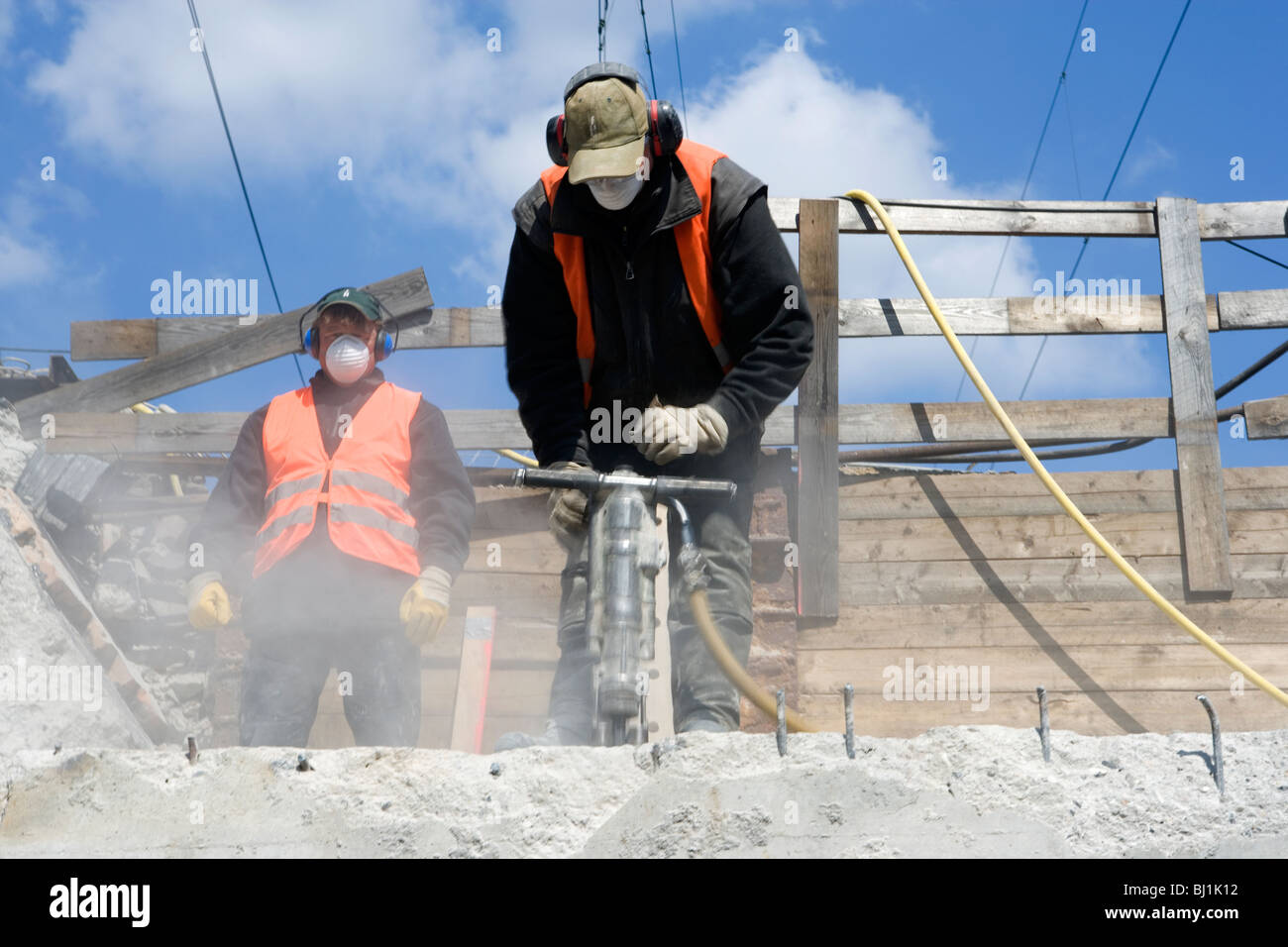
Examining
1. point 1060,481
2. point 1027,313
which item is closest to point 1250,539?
point 1060,481

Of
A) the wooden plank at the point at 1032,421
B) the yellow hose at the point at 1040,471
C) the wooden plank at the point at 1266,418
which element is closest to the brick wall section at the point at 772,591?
the wooden plank at the point at 1032,421

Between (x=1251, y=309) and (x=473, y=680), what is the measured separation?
4.16 m

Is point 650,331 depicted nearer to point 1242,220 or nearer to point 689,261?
point 689,261

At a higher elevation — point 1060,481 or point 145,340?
point 145,340

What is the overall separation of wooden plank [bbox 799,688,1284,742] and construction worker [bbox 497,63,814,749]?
202 centimetres

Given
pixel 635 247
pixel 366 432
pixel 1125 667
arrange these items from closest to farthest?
pixel 635 247 → pixel 366 432 → pixel 1125 667

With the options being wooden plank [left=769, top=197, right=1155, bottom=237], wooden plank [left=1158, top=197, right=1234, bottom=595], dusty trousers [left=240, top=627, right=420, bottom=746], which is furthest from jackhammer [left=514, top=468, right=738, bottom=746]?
wooden plank [left=1158, top=197, right=1234, bottom=595]

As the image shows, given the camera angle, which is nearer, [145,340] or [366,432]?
[366,432]

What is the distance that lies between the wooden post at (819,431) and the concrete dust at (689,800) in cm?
279

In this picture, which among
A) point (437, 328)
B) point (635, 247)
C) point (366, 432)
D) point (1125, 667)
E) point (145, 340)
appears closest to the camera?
point (635, 247)

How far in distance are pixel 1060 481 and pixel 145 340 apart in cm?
478

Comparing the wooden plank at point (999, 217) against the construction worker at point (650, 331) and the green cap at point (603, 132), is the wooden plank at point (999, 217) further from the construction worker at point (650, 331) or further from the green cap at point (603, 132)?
the green cap at point (603, 132)
